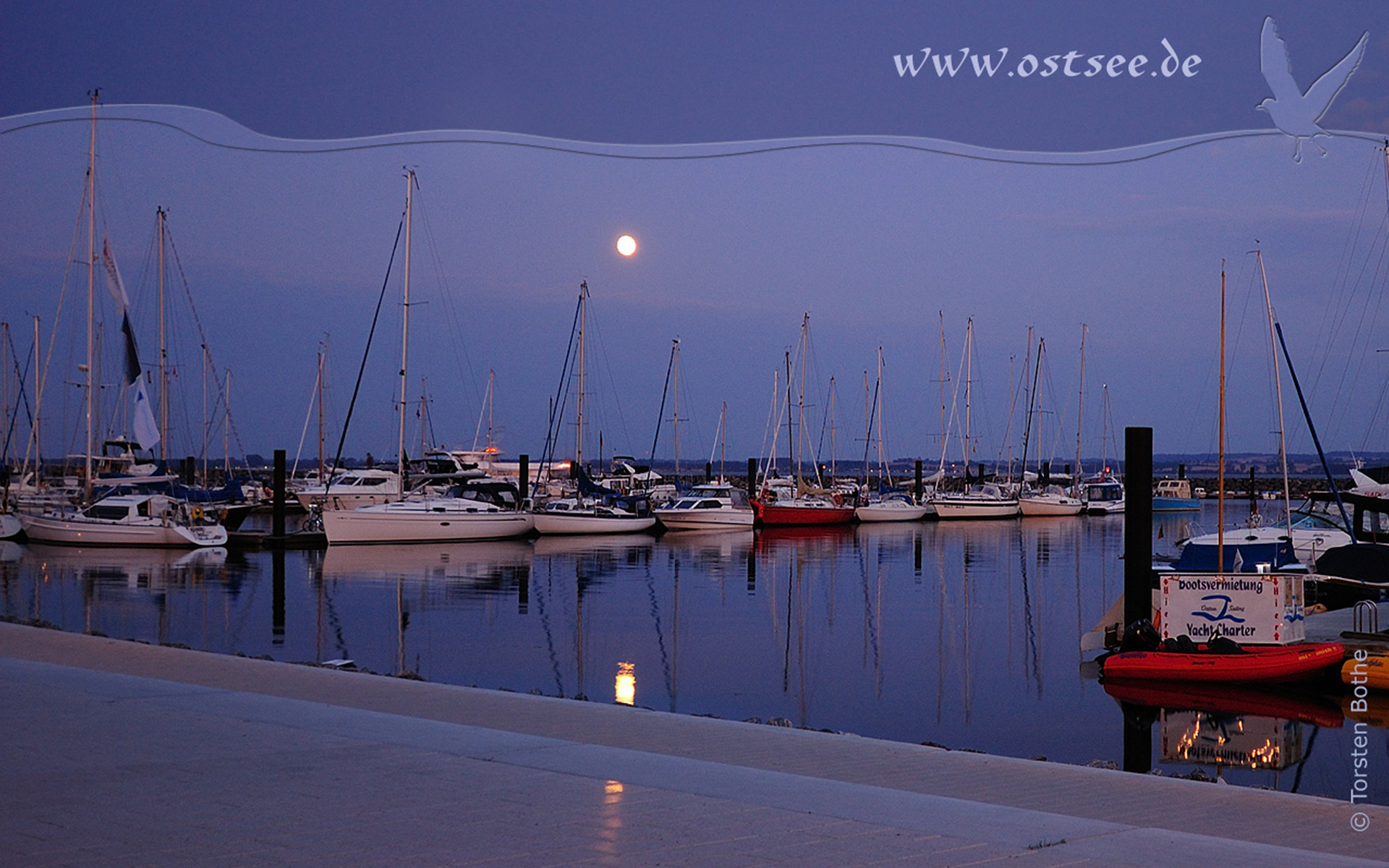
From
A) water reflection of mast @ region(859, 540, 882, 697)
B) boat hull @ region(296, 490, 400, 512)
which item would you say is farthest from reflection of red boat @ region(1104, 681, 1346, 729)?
boat hull @ region(296, 490, 400, 512)

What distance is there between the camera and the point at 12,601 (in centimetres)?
2642

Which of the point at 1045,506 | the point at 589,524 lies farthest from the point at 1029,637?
the point at 1045,506

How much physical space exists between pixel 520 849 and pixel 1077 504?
262ft

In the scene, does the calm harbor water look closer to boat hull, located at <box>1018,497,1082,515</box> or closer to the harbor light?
the harbor light

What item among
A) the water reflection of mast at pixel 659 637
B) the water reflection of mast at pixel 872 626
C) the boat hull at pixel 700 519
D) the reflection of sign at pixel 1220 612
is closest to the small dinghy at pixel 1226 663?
the reflection of sign at pixel 1220 612

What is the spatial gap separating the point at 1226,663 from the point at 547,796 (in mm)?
13025

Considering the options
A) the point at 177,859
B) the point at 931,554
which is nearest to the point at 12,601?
the point at 177,859

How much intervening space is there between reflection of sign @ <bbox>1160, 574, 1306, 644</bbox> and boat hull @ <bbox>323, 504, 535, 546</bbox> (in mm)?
31257

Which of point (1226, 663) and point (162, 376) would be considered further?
point (162, 376)

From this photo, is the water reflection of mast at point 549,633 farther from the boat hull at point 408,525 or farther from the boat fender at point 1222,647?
the boat hull at point 408,525

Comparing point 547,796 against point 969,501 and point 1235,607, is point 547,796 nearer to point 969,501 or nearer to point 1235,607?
point 1235,607

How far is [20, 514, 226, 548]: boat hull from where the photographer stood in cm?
4259

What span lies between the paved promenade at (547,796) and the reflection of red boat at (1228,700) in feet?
26.8

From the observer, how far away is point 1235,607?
60.3ft
